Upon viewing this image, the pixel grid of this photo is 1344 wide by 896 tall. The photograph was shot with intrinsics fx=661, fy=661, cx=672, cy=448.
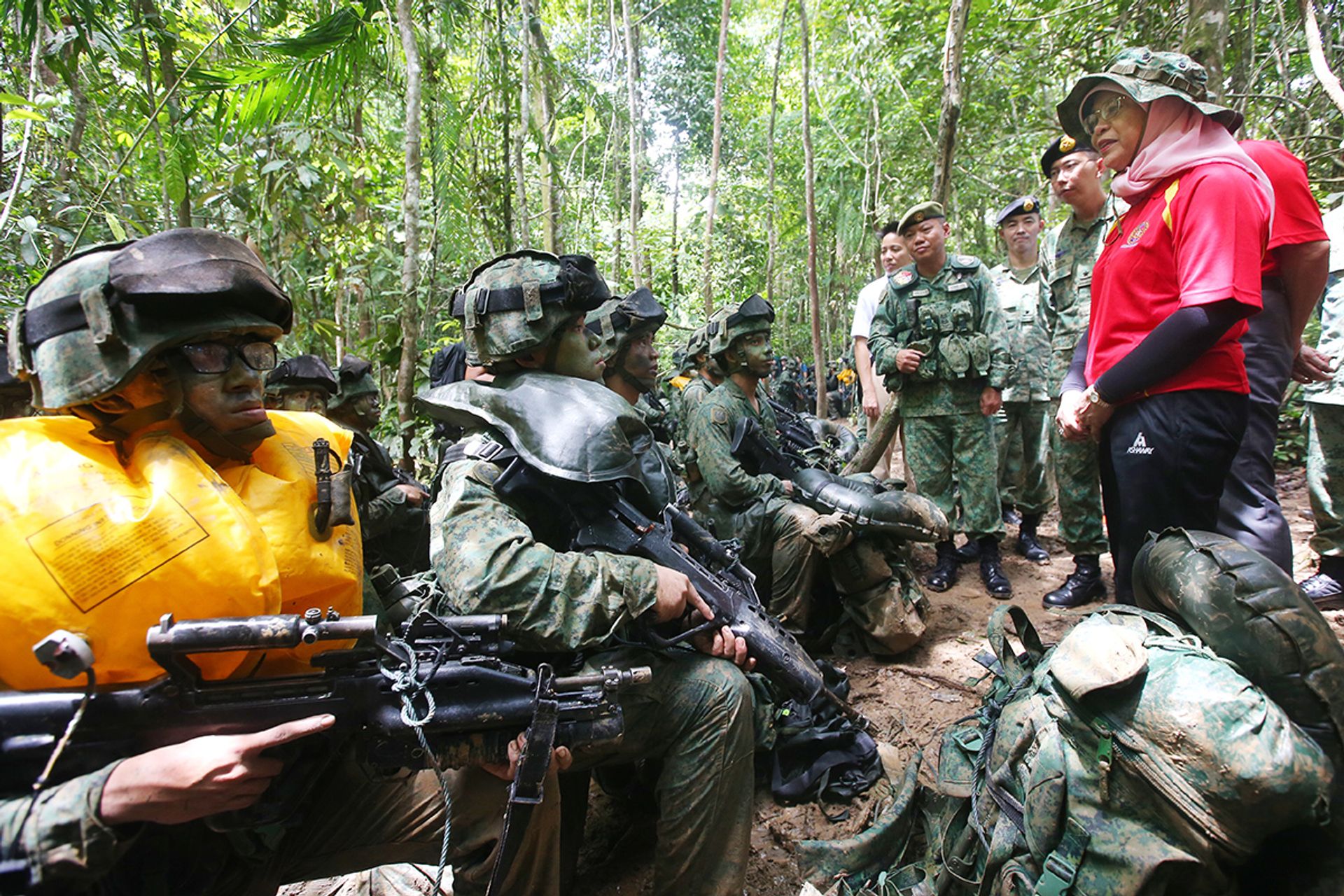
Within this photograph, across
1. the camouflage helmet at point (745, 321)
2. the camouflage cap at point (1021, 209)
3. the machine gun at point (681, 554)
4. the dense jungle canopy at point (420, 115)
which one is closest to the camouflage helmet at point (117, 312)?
the machine gun at point (681, 554)

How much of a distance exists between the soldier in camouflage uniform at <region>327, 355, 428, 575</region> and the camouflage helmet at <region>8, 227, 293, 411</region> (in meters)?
1.51

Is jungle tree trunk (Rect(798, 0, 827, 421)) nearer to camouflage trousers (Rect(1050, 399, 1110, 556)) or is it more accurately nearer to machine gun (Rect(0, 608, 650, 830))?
camouflage trousers (Rect(1050, 399, 1110, 556))

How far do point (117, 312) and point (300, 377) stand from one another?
107 inches

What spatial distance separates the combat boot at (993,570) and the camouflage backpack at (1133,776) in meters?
2.89

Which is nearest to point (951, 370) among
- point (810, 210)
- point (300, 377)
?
point (300, 377)

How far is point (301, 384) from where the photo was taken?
13.2 feet

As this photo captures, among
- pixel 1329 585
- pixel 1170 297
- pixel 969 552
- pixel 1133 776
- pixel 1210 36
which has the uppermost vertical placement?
pixel 1210 36

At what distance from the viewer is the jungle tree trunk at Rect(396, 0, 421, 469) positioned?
4320 millimetres

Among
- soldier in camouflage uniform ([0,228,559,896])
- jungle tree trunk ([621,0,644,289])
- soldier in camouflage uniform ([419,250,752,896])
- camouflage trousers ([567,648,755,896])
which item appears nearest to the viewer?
soldier in camouflage uniform ([0,228,559,896])

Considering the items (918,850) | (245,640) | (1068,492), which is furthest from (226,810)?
(1068,492)

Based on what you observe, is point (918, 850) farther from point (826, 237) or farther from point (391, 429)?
point (826, 237)

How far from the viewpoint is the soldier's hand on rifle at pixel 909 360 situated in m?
4.75

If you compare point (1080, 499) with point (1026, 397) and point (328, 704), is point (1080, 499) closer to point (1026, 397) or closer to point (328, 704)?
point (1026, 397)

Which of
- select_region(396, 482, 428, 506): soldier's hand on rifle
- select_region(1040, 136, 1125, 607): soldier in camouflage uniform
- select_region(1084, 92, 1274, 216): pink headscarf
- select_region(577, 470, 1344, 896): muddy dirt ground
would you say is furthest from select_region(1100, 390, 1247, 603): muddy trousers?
select_region(396, 482, 428, 506): soldier's hand on rifle
